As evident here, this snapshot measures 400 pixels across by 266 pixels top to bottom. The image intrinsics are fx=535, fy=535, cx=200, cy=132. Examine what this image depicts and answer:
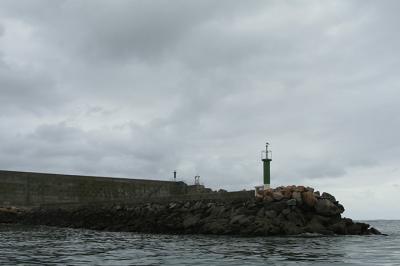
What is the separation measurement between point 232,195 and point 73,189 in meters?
19.0

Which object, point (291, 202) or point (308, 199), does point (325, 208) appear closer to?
point (308, 199)

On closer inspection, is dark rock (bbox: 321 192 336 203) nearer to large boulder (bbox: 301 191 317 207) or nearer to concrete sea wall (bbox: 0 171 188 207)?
large boulder (bbox: 301 191 317 207)

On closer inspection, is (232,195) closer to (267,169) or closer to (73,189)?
(267,169)

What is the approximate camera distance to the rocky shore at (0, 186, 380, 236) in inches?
949

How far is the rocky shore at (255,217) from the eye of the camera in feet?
79.0

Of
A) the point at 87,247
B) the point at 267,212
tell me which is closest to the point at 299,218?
the point at 267,212

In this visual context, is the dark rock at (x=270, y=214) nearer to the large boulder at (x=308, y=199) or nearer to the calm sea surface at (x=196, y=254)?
the large boulder at (x=308, y=199)

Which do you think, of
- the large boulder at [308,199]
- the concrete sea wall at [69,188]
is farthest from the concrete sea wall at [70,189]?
the large boulder at [308,199]

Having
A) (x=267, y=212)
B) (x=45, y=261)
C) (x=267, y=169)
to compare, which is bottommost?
(x=45, y=261)

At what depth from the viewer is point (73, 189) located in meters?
42.3

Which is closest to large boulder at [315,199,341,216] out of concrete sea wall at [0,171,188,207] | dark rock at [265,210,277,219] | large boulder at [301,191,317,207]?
large boulder at [301,191,317,207]

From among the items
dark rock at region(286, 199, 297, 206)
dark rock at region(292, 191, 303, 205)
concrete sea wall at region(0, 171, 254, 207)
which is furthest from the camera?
concrete sea wall at region(0, 171, 254, 207)

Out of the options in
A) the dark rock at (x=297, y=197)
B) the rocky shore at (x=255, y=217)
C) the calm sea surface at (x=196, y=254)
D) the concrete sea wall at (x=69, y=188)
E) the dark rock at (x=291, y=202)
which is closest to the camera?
the calm sea surface at (x=196, y=254)

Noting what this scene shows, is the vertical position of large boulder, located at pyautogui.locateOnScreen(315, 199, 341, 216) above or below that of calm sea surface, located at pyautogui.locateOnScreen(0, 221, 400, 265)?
above
